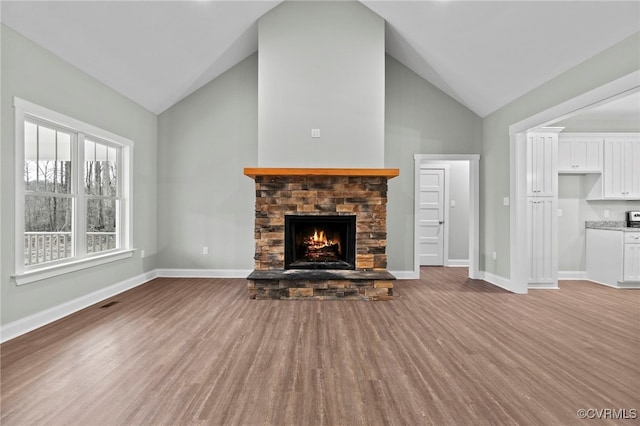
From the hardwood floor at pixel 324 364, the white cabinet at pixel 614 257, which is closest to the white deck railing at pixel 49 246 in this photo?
the hardwood floor at pixel 324 364

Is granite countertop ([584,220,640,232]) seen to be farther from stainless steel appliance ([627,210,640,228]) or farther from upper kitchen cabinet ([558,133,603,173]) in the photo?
upper kitchen cabinet ([558,133,603,173])

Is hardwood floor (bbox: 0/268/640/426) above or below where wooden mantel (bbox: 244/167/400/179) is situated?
below

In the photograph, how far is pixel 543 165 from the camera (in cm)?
487

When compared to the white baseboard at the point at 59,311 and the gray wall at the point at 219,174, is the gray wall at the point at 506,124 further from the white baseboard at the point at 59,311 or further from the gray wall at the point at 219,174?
the white baseboard at the point at 59,311

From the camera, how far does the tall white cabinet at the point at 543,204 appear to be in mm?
4859

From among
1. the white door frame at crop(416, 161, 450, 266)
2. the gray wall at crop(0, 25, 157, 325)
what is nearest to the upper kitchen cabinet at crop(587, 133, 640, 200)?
the white door frame at crop(416, 161, 450, 266)

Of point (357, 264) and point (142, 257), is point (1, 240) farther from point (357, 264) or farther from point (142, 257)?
point (357, 264)

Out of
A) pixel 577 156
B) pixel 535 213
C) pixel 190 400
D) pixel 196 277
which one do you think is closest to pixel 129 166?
pixel 196 277

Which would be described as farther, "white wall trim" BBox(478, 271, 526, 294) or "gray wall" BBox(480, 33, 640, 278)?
"white wall trim" BBox(478, 271, 526, 294)

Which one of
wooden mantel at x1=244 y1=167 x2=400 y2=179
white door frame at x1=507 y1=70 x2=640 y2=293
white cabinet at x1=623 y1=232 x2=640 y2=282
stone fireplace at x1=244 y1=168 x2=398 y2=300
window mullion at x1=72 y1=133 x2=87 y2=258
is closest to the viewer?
window mullion at x1=72 y1=133 x2=87 y2=258

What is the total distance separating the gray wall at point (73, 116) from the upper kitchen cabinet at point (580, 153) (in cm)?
667

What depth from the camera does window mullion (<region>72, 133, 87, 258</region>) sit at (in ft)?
12.2

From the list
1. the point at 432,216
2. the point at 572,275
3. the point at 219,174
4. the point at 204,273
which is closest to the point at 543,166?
the point at 572,275

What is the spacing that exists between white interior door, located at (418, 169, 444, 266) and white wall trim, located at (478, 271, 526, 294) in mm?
1412
